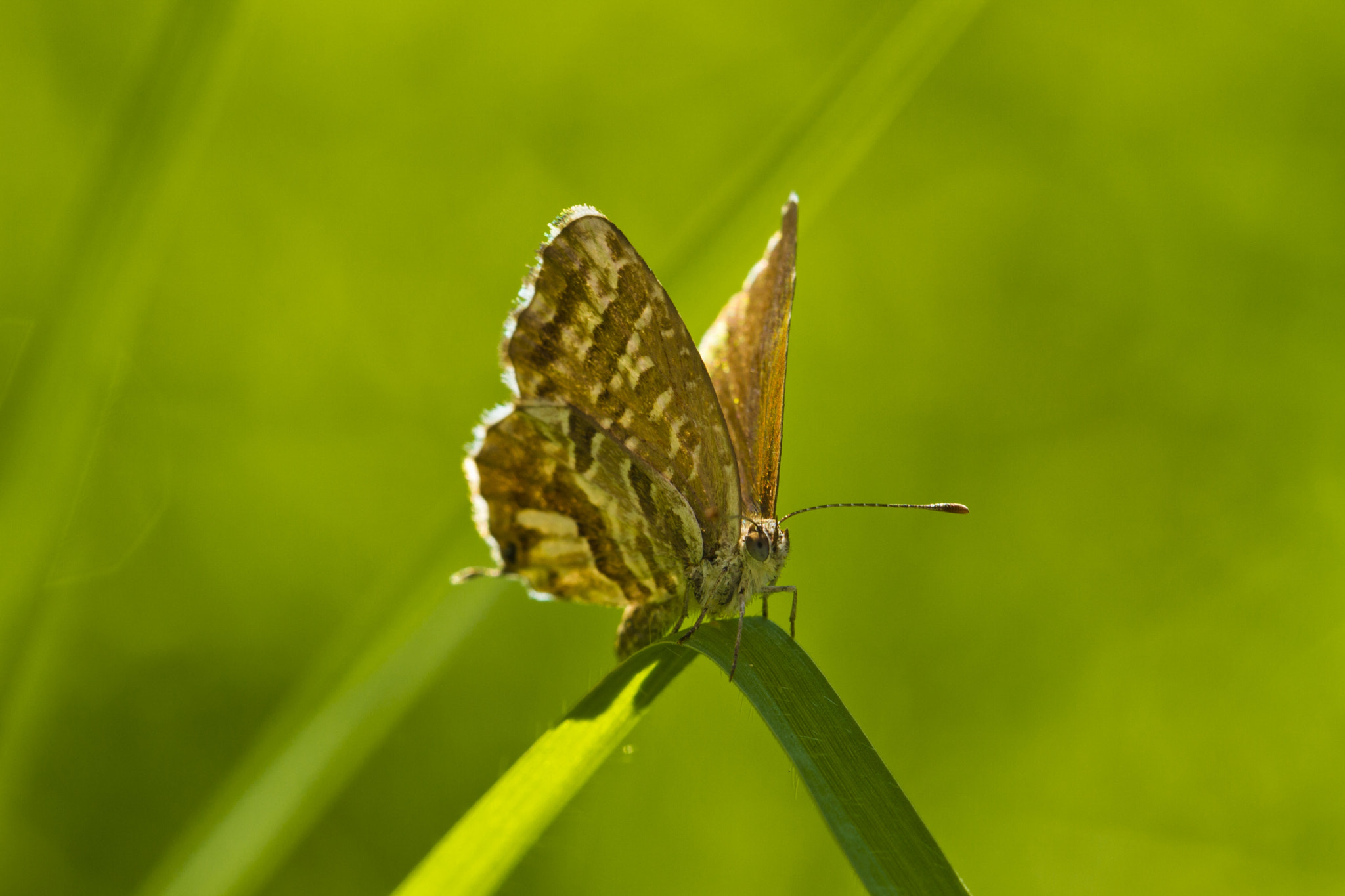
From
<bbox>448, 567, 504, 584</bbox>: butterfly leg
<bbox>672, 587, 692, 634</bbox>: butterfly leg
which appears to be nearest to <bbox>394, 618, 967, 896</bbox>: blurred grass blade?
<bbox>448, 567, 504, 584</bbox>: butterfly leg

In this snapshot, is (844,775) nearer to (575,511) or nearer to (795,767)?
(795,767)

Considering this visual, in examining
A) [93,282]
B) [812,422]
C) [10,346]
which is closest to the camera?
[93,282]

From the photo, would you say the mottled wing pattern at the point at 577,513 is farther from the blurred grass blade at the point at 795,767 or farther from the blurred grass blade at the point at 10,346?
the blurred grass blade at the point at 10,346

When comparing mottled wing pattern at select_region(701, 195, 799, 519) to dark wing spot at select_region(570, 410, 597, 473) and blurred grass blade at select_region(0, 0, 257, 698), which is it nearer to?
dark wing spot at select_region(570, 410, 597, 473)

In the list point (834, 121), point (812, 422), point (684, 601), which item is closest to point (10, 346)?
point (684, 601)

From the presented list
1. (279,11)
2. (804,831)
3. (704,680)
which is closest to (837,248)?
(704,680)

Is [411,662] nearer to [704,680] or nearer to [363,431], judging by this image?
[704,680]
